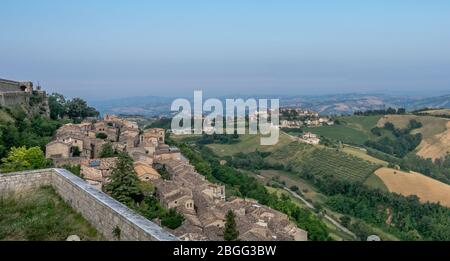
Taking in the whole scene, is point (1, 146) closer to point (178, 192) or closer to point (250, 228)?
point (178, 192)

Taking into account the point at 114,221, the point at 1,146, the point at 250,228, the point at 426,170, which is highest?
the point at 114,221

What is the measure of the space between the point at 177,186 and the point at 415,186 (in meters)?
40.0

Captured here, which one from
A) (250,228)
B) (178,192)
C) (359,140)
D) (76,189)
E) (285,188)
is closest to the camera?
(76,189)

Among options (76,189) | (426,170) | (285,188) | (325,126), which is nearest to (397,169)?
(426,170)

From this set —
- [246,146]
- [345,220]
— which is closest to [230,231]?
[345,220]

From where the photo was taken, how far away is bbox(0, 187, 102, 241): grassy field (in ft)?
23.5

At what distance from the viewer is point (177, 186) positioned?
30.0 m

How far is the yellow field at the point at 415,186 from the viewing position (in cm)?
5769

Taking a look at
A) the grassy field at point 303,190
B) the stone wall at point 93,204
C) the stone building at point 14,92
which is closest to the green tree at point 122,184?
the stone wall at point 93,204

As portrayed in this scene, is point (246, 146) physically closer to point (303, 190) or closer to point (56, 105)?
point (303, 190)

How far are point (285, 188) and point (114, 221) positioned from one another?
2065 inches

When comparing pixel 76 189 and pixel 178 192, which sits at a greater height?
pixel 76 189
